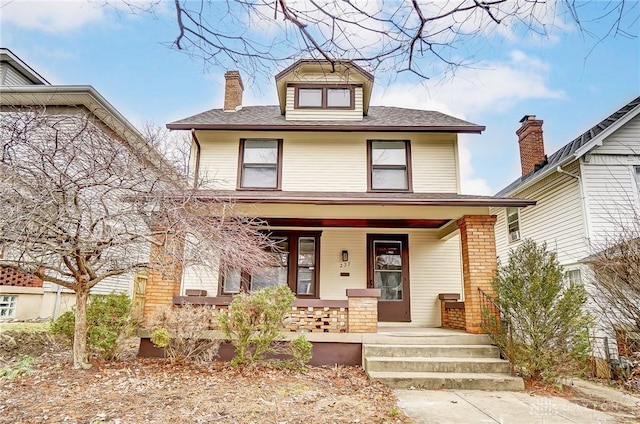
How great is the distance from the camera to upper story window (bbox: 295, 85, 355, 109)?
10.7 metres

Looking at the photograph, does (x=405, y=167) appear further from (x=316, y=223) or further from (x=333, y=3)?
(x=333, y=3)

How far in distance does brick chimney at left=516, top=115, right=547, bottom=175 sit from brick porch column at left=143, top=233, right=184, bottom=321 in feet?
37.3

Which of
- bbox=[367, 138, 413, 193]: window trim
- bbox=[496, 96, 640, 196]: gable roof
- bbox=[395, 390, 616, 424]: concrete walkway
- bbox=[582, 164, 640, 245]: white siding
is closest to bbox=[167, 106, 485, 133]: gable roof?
bbox=[367, 138, 413, 193]: window trim

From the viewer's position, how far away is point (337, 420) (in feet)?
13.1

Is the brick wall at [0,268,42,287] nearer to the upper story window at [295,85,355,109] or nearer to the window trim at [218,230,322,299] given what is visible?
the window trim at [218,230,322,299]

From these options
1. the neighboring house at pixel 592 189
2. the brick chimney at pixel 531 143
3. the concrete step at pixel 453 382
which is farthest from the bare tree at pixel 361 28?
the brick chimney at pixel 531 143

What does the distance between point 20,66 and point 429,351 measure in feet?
49.6

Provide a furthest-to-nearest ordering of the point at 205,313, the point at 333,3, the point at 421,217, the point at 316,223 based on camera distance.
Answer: the point at 316,223 < the point at 421,217 < the point at 205,313 < the point at 333,3

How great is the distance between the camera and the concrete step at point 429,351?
258 inches

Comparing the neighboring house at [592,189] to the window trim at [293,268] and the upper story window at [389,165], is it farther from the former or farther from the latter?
the window trim at [293,268]

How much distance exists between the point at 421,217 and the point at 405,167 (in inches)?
75.4

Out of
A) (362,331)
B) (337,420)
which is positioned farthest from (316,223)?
(337,420)

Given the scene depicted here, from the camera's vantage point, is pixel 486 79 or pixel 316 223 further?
pixel 316 223

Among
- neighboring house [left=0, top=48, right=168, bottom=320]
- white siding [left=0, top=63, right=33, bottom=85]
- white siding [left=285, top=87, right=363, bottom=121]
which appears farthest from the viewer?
white siding [left=0, top=63, right=33, bottom=85]
